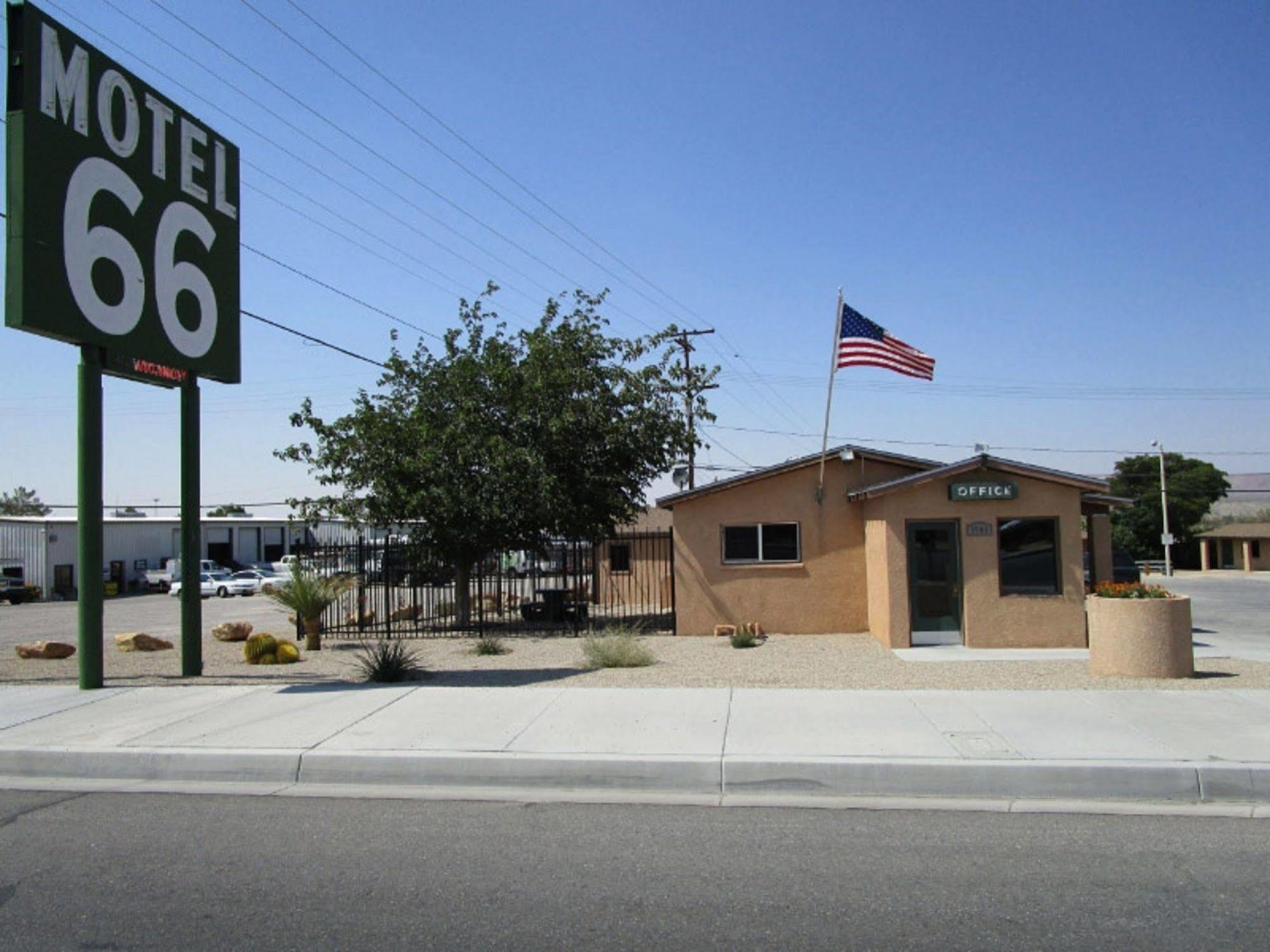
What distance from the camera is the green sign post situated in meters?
10.5

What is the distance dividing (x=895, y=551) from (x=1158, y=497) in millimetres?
56906

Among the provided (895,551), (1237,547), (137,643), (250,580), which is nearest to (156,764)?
(137,643)

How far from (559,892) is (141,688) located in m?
8.11

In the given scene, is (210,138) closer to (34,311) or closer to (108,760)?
(34,311)

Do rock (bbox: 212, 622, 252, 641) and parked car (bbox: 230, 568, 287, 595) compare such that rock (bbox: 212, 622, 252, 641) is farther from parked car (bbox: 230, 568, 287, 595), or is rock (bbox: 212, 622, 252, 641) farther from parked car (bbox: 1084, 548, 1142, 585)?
parked car (bbox: 230, 568, 287, 595)

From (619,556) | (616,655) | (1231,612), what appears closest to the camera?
(616,655)

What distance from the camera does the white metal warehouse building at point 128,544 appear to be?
→ 4803 centimetres

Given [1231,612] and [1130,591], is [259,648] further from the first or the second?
[1231,612]

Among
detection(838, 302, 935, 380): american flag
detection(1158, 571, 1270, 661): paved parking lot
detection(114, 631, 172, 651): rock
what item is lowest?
detection(1158, 571, 1270, 661): paved parking lot

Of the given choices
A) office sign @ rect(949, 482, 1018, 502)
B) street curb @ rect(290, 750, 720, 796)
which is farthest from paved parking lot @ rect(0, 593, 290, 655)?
office sign @ rect(949, 482, 1018, 502)

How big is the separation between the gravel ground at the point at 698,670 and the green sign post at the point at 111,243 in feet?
5.88

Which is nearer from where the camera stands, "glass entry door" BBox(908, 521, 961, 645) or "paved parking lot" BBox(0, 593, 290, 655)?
"glass entry door" BBox(908, 521, 961, 645)

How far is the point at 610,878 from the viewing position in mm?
5754

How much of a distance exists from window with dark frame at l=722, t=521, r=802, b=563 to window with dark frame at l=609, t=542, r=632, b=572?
12388 mm
